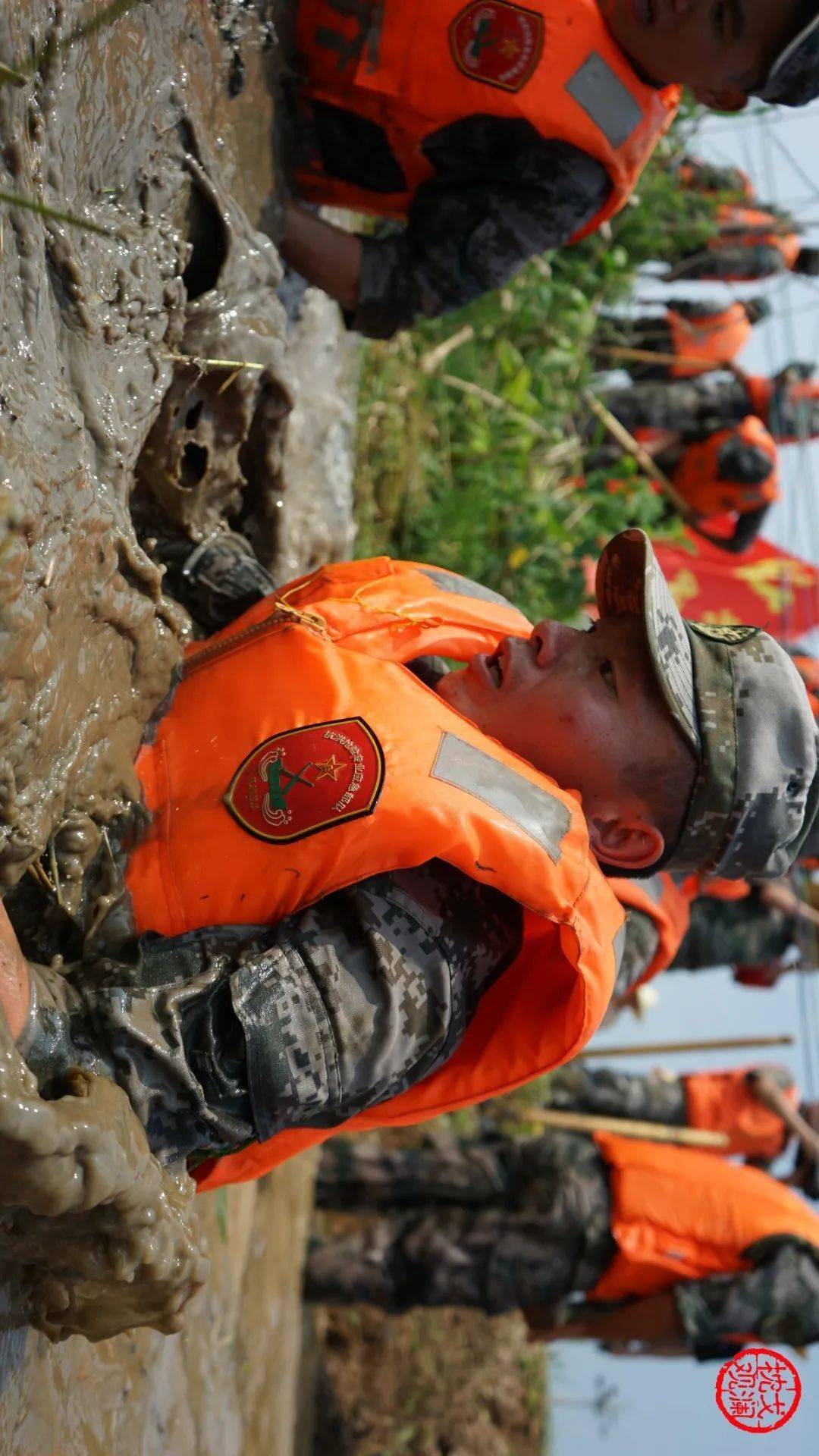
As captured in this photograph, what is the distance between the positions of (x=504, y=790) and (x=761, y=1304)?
107 inches

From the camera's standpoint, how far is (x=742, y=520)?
23.4 ft

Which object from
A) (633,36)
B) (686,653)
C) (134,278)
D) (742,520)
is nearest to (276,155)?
(633,36)

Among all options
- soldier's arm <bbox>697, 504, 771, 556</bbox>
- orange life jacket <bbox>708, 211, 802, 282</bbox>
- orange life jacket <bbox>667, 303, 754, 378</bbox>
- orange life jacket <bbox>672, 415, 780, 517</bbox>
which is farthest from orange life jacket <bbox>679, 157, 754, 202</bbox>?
soldier's arm <bbox>697, 504, 771, 556</bbox>

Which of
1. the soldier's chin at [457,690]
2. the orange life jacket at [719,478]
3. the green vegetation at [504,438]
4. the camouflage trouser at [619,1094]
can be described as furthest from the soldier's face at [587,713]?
the orange life jacket at [719,478]

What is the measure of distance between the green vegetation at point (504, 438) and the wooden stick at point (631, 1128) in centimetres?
216

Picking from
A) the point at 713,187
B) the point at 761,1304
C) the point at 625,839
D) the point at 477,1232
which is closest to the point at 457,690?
the point at 625,839

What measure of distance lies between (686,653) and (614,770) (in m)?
0.22

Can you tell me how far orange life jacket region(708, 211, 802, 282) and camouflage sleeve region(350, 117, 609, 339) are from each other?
478 centimetres

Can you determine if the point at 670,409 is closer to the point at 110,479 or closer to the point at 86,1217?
the point at 110,479

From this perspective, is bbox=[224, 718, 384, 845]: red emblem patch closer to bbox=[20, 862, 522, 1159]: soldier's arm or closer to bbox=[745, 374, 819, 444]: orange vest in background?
bbox=[20, 862, 522, 1159]: soldier's arm

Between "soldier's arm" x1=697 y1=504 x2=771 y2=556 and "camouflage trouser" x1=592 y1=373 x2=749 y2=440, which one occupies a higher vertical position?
"camouflage trouser" x1=592 y1=373 x2=749 y2=440

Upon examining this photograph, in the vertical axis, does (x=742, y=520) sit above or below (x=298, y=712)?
below

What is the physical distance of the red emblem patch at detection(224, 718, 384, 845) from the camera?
1.71 metres

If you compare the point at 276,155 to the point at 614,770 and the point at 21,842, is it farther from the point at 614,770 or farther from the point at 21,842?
the point at 21,842
